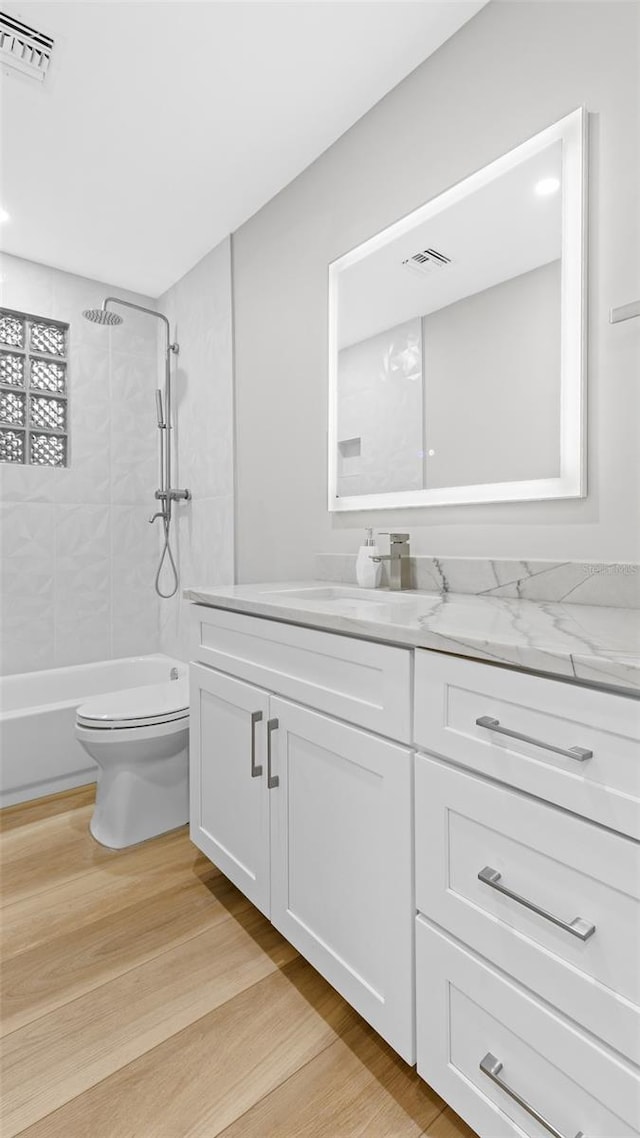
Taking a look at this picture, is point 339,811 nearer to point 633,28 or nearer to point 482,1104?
point 482,1104

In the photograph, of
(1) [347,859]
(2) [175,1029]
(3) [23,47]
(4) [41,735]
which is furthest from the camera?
(4) [41,735]

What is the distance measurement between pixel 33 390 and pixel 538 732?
110 inches

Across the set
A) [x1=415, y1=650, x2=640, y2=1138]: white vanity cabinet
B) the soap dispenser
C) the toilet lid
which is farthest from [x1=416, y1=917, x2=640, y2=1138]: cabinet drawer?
the toilet lid

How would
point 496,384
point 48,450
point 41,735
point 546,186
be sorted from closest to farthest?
point 546,186
point 496,384
point 41,735
point 48,450

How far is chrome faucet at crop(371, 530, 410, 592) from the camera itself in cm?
151

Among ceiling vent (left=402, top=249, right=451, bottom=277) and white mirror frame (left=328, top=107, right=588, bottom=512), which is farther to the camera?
ceiling vent (left=402, top=249, right=451, bottom=277)

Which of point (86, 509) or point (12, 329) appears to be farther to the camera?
point (86, 509)

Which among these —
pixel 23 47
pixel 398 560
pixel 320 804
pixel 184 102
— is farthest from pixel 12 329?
pixel 320 804

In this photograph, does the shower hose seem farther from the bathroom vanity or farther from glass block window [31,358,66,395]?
the bathroom vanity

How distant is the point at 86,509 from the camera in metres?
2.79

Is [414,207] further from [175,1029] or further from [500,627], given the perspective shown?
[175,1029]

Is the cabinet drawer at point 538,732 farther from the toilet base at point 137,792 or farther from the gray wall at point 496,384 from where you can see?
the toilet base at point 137,792

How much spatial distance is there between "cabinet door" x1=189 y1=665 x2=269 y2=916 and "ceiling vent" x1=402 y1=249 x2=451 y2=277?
1.26m

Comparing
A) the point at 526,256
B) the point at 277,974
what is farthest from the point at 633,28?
the point at 277,974
